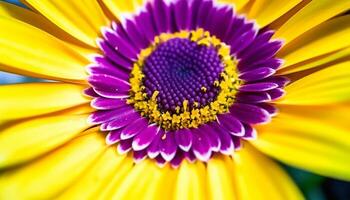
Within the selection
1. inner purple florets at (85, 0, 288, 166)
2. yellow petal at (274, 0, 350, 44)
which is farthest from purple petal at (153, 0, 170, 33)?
yellow petal at (274, 0, 350, 44)

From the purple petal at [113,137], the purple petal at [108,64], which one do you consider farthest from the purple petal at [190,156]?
the purple petal at [108,64]

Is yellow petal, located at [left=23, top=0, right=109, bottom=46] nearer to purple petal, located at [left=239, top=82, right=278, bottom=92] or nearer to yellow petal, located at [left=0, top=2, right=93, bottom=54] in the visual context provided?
yellow petal, located at [left=0, top=2, right=93, bottom=54]

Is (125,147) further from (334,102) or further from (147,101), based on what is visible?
Answer: (334,102)

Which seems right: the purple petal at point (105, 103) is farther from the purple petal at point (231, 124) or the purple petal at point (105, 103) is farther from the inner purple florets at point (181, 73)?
the purple petal at point (231, 124)

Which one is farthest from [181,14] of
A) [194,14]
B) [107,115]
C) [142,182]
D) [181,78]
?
[142,182]

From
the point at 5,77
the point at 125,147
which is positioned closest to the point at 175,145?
the point at 125,147
